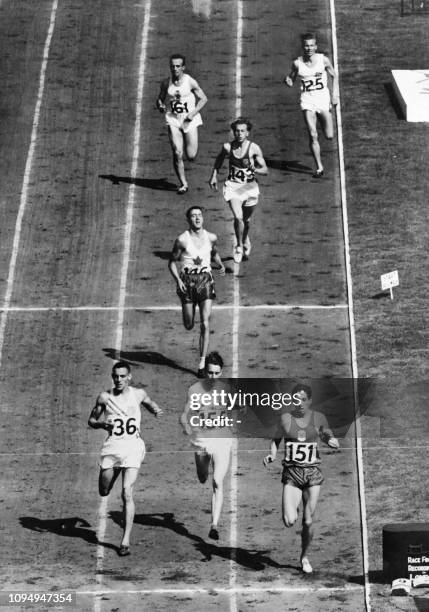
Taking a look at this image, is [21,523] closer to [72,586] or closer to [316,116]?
[72,586]

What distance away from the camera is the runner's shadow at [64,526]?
23.1 meters

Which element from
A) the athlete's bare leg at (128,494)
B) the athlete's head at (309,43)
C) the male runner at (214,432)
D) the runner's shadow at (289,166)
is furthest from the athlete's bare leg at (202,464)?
the runner's shadow at (289,166)

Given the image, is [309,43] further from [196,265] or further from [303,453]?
[303,453]

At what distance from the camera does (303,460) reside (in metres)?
21.6

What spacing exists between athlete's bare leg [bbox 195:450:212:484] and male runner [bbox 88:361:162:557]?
1.02m

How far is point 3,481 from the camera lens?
24312 mm

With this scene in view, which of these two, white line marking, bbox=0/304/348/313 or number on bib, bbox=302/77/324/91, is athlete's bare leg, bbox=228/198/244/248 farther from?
number on bib, bbox=302/77/324/91

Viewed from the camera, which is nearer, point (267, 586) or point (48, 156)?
point (267, 586)

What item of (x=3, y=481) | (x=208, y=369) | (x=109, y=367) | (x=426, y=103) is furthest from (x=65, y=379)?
(x=426, y=103)

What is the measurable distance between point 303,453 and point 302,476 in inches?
9.6

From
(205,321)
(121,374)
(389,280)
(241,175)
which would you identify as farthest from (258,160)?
(121,374)

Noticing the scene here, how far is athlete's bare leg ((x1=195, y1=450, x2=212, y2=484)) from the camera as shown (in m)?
→ 22.9

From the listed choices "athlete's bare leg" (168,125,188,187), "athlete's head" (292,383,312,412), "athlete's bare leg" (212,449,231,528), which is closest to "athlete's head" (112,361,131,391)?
"athlete's bare leg" (212,449,231,528)

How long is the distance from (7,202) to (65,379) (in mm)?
5504
